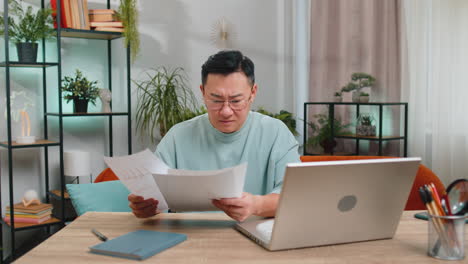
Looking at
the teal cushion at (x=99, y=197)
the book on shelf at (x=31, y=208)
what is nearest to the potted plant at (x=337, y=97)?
the book on shelf at (x=31, y=208)

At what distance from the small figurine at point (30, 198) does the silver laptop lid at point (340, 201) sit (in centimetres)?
250

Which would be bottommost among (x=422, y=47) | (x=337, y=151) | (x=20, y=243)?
(x=20, y=243)

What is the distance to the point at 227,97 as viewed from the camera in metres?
1.81

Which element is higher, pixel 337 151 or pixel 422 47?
pixel 422 47

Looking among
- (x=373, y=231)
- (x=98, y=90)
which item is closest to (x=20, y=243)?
(x=98, y=90)

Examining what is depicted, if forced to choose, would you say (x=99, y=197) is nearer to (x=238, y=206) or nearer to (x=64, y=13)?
(x=238, y=206)

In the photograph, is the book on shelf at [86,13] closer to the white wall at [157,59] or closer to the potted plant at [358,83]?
the white wall at [157,59]

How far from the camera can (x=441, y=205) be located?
1.18 meters

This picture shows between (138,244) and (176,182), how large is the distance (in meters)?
0.19

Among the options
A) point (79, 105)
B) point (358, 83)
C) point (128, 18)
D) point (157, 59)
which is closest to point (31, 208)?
point (79, 105)

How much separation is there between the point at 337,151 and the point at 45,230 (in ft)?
8.03

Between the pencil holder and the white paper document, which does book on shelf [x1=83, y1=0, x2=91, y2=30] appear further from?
the pencil holder

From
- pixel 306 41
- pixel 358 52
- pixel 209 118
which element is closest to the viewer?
pixel 209 118

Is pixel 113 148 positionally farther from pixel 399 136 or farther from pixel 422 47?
pixel 422 47
